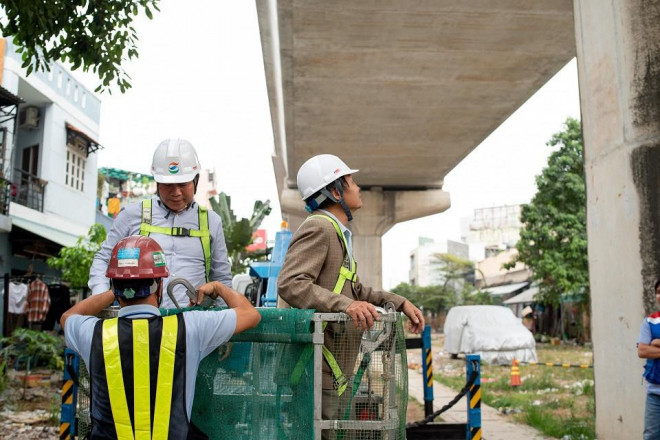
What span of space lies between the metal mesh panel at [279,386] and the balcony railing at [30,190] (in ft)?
62.5

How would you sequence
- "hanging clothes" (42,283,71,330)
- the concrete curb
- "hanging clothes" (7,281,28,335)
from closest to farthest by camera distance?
the concrete curb, "hanging clothes" (7,281,28,335), "hanging clothes" (42,283,71,330)

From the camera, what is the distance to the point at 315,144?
16016 millimetres

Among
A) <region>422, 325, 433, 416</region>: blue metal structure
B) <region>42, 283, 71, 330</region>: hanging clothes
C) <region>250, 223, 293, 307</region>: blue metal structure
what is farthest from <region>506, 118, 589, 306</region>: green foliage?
<region>422, 325, 433, 416</region>: blue metal structure

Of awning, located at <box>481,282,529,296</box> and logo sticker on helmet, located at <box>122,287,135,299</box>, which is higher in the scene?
awning, located at <box>481,282,529,296</box>

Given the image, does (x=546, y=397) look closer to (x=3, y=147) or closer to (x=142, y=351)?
(x=142, y=351)

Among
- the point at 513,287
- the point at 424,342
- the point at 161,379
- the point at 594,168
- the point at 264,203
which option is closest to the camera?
the point at 161,379

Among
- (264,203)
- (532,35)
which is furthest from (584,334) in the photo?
(532,35)

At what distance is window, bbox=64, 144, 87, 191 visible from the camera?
24.0 m

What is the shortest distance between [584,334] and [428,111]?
2125 cm

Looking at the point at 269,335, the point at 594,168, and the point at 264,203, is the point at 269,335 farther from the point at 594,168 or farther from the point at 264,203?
the point at 264,203

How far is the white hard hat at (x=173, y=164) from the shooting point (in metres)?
3.88

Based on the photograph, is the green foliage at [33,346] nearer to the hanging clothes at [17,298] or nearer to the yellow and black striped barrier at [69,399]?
the hanging clothes at [17,298]

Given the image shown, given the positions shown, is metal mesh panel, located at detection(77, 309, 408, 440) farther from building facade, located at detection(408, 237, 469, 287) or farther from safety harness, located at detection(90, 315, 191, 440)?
building facade, located at detection(408, 237, 469, 287)

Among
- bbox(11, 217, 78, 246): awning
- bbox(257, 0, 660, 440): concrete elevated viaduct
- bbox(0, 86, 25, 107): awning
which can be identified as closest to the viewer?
bbox(257, 0, 660, 440): concrete elevated viaduct
